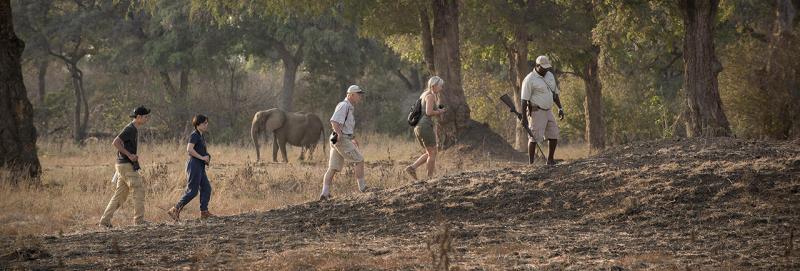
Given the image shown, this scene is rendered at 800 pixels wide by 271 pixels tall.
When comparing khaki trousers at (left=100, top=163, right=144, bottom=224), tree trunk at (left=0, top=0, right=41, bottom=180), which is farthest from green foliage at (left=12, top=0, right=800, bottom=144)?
khaki trousers at (left=100, top=163, right=144, bottom=224)

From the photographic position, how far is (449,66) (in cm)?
2289

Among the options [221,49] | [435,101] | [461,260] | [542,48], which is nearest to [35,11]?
[221,49]

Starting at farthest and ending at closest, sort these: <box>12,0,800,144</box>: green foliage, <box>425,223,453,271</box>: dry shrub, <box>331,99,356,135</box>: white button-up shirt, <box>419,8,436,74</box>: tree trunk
Answer: <box>419,8,436,74</box>: tree trunk → <box>12,0,800,144</box>: green foliage → <box>331,99,356,135</box>: white button-up shirt → <box>425,223,453,271</box>: dry shrub

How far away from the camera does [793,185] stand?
11.2 meters

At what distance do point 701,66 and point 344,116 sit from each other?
8172mm

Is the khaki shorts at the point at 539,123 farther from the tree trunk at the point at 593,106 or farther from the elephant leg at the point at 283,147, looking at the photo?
the tree trunk at the point at 593,106

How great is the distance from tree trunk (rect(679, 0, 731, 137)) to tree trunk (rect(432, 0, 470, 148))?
5095 millimetres

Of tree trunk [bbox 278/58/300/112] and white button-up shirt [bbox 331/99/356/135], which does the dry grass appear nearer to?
white button-up shirt [bbox 331/99/356/135]

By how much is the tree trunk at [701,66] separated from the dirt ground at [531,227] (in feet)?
16.1

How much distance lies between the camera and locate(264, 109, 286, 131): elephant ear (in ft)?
84.1

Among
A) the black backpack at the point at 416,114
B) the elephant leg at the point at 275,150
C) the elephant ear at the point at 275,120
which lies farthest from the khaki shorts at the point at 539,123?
the elephant ear at the point at 275,120

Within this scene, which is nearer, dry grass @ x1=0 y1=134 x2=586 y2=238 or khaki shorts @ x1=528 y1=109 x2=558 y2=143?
khaki shorts @ x1=528 y1=109 x2=558 y2=143

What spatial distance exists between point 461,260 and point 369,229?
2.64 meters

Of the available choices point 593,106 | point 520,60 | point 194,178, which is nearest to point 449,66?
point 520,60
